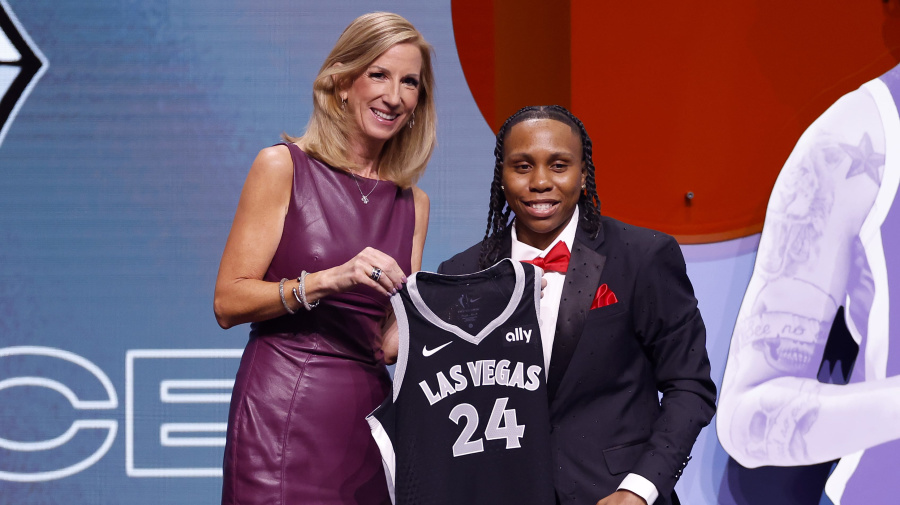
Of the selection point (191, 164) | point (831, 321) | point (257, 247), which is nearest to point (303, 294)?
point (257, 247)

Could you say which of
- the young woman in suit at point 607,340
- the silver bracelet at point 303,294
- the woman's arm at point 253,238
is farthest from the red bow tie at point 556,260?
the woman's arm at point 253,238

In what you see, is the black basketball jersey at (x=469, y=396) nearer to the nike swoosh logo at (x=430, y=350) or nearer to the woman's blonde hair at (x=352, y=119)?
the nike swoosh logo at (x=430, y=350)

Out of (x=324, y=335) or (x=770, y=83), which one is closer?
(x=324, y=335)

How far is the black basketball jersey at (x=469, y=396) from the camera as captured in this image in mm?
1639

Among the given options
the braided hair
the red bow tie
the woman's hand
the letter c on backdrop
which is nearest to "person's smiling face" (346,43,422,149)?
the braided hair

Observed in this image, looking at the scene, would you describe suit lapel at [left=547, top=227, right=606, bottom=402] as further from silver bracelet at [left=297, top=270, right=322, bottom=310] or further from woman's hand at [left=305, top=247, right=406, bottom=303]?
silver bracelet at [left=297, top=270, right=322, bottom=310]

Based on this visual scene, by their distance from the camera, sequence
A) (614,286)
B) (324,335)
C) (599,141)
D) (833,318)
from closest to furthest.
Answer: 1. (614,286)
2. (324,335)
3. (833,318)
4. (599,141)

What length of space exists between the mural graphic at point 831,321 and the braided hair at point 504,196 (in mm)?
1226

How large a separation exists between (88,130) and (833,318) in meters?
2.86

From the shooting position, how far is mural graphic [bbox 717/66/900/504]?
8.99 ft

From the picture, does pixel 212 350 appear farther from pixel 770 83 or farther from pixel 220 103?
pixel 770 83

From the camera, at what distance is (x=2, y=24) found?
3.10 m

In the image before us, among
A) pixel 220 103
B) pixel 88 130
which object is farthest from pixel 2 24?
pixel 220 103

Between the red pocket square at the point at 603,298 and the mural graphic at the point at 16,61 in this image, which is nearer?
the red pocket square at the point at 603,298
